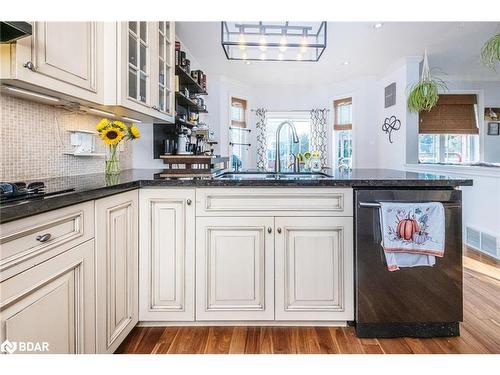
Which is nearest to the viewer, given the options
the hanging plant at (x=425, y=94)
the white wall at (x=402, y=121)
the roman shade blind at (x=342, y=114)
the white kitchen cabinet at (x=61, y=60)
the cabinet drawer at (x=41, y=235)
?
the cabinet drawer at (x=41, y=235)

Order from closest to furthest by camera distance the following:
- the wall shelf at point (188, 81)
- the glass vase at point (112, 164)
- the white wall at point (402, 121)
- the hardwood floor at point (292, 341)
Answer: the hardwood floor at point (292, 341) → the glass vase at point (112, 164) → the wall shelf at point (188, 81) → the white wall at point (402, 121)

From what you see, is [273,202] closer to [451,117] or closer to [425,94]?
[425,94]

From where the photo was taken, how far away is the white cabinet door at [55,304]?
0.94m

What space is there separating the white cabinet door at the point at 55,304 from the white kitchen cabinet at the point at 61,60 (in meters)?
0.69

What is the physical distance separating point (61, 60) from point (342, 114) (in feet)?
21.2

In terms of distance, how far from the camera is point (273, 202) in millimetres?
1870

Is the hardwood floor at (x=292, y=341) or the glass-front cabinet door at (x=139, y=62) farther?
the glass-front cabinet door at (x=139, y=62)

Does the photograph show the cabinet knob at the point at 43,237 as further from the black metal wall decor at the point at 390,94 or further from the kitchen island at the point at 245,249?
the black metal wall decor at the point at 390,94

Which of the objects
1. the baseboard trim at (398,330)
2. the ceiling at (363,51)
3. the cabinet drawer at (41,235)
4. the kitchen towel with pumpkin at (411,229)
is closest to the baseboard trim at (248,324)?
the baseboard trim at (398,330)

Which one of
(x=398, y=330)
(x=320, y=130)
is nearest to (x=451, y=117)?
(x=320, y=130)
